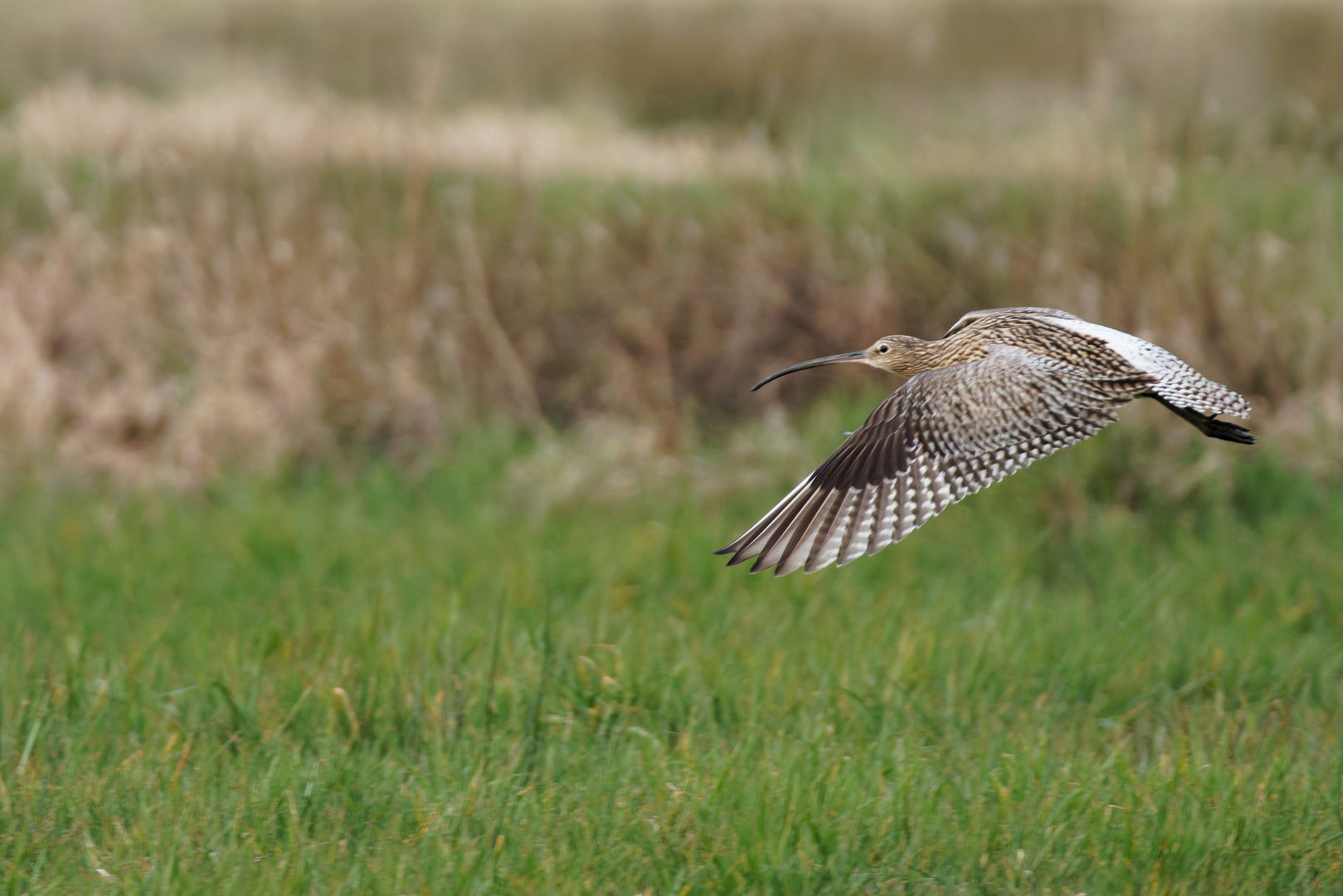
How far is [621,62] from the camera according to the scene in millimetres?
14758

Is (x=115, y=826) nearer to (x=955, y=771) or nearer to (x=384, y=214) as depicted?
(x=955, y=771)

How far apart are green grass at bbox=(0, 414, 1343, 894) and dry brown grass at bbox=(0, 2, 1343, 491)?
938 millimetres

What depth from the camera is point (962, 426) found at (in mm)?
3318

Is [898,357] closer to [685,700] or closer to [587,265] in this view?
[685,700]

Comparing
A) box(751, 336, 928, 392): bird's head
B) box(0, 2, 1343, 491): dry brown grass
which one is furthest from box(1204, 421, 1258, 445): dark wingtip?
box(0, 2, 1343, 491): dry brown grass

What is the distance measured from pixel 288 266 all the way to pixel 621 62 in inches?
305

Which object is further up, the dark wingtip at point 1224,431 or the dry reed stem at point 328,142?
the dry reed stem at point 328,142

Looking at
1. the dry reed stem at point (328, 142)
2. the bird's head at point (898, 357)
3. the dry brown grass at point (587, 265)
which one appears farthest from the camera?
the dry reed stem at point (328, 142)

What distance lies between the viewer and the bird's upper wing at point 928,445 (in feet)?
10.8

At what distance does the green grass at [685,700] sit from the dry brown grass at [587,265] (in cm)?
94

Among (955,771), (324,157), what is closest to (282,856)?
(955,771)

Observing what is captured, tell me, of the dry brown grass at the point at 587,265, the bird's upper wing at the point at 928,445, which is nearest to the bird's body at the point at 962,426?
the bird's upper wing at the point at 928,445

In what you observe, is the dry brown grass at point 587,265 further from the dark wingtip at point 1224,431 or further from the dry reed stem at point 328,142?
the dark wingtip at point 1224,431

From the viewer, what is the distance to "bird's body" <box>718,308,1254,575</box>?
10.8 feet
